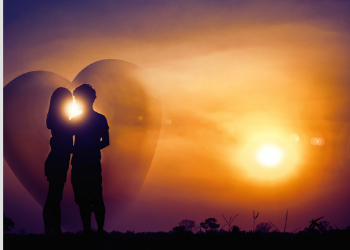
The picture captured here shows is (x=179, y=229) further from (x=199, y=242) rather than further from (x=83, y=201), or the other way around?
(x=83, y=201)

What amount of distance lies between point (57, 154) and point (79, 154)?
1.56 ft

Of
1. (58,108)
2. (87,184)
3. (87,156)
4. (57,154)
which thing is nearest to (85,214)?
(87,184)

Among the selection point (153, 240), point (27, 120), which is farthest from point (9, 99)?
point (153, 240)

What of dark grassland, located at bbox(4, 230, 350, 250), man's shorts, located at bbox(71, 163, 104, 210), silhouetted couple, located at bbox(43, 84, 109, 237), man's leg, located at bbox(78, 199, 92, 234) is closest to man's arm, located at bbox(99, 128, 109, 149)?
silhouetted couple, located at bbox(43, 84, 109, 237)

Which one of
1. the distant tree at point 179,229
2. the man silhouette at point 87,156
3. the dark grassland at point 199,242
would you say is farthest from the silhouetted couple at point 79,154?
the distant tree at point 179,229

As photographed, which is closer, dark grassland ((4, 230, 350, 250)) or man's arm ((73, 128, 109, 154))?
dark grassland ((4, 230, 350, 250))

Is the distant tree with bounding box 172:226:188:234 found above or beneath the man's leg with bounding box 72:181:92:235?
beneath

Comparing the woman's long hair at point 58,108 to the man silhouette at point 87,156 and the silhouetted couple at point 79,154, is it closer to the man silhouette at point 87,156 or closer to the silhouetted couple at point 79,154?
the silhouetted couple at point 79,154

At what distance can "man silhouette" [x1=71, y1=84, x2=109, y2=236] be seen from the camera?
4.32 meters

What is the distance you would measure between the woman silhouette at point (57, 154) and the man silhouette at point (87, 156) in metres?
0.16

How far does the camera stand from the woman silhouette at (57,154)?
444cm

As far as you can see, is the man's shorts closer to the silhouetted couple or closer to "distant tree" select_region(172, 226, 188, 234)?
the silhouetted couple

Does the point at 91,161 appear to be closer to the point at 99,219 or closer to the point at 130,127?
the point at 99,219

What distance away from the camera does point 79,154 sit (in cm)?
432
